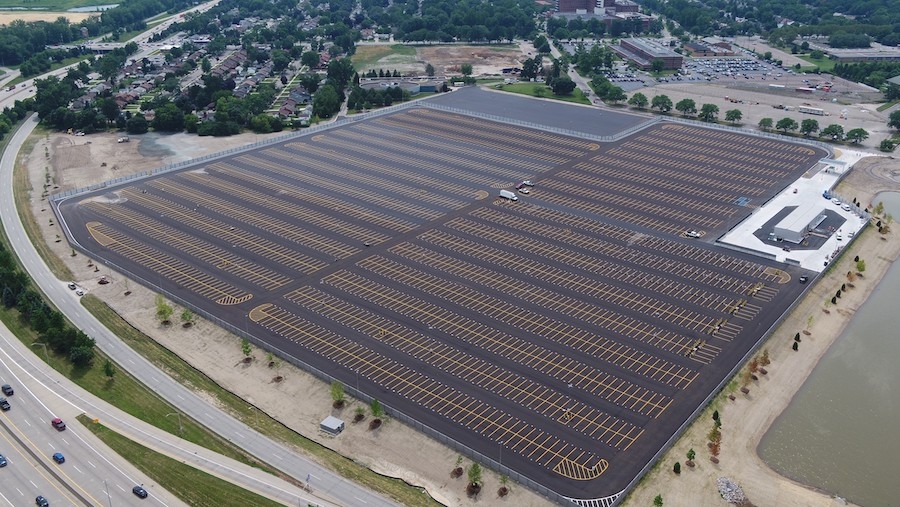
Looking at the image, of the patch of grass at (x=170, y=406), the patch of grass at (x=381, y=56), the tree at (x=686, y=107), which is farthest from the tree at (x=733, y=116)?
the patch of grass at (x=170, y=406)

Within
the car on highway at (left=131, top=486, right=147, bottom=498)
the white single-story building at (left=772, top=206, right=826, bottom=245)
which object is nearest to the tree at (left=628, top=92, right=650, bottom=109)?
the white single-story building at (left=772, top=206, right=826, bottom=245)

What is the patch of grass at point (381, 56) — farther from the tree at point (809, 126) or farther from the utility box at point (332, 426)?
the utility box at point (332, 426)

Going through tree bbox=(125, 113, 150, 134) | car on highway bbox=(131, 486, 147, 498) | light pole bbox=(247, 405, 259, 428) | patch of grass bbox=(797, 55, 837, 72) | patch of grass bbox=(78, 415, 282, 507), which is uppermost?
tree bbox=(125, 113, 150, 134)

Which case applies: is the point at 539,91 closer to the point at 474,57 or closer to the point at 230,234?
the point at 474,57

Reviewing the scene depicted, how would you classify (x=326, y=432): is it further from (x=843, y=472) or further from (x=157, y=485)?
(x=843, y=472)

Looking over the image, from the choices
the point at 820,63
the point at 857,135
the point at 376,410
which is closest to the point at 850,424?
the point at 376,410

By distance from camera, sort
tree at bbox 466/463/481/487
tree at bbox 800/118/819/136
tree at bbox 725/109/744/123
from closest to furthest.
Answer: tree at bbox 466/463/481/487 < tree at bbox 800/118/819/136 < tree at bbox 725/109/744/123

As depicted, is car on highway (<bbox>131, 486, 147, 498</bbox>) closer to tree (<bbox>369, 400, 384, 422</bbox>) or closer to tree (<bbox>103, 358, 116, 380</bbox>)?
tree (<bbox>103, 358, 116, 380</bbox>)
